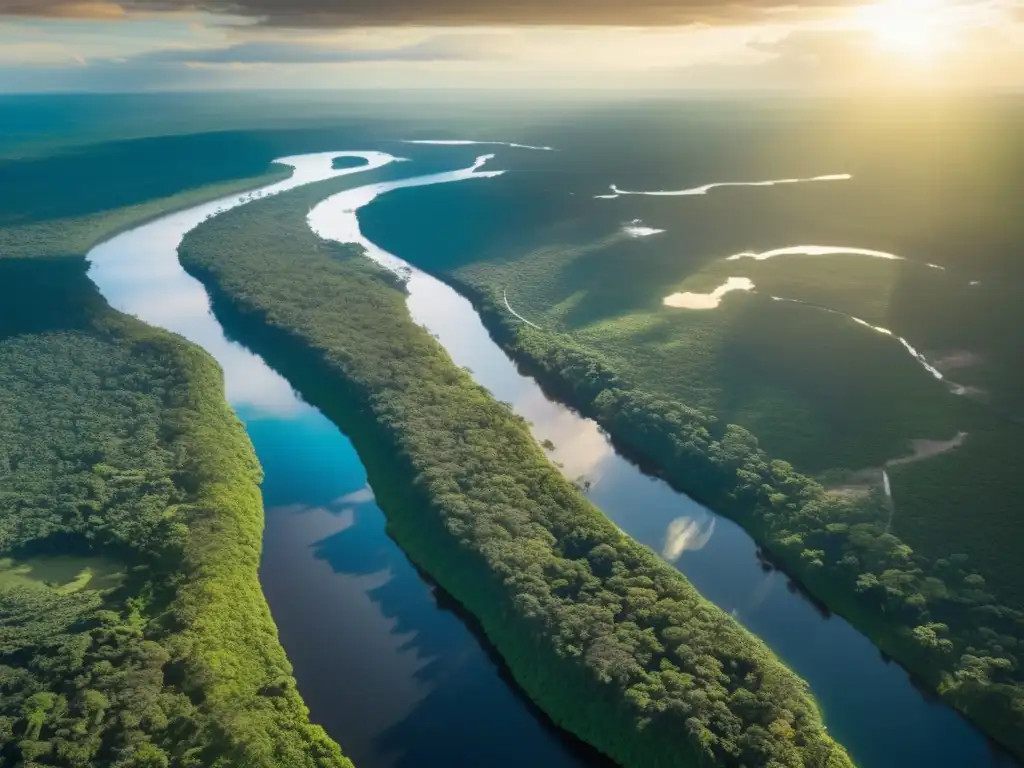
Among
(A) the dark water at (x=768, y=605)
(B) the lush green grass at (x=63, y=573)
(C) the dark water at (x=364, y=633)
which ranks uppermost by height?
(B) the lush green grass at (x=63, y=573)

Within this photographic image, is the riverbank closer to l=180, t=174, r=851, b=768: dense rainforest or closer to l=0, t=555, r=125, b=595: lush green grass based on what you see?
l=180, t=174, r=851, b=768: dense rainforest

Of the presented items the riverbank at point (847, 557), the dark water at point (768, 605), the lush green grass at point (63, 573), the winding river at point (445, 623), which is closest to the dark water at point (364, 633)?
the winding river at point (445, 623)

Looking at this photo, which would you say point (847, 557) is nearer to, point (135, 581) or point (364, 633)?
point (364, 633)

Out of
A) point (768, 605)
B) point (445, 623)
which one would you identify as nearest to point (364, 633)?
point (445, 623)

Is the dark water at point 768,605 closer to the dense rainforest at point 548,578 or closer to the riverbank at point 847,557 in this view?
the riverbank at point 847,557

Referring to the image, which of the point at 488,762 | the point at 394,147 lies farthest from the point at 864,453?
the point at 394,147

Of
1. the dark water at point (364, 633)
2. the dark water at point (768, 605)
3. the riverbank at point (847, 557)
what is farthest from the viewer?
the riverbank at point (847, 557)
